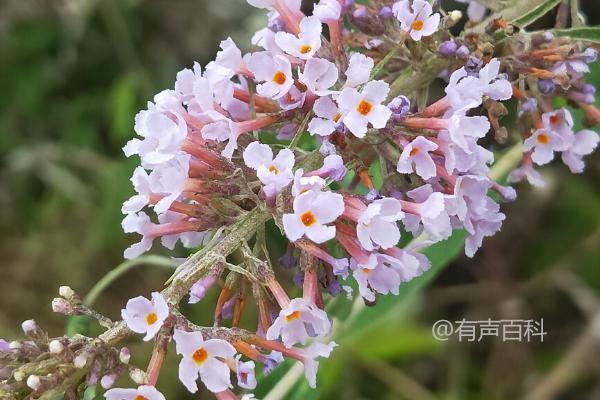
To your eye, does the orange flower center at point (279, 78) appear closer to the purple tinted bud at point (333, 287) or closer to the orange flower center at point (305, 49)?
the orange flower center at point (305, 49)

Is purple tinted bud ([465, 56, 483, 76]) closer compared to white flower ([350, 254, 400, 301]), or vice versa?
white flower ([350, 254, 400, 301])

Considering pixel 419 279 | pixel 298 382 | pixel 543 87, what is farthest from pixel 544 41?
pixel 298 382

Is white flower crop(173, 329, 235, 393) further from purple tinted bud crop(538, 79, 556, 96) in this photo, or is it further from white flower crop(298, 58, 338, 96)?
purple tinted bud crop(538, 79, 556, 96)

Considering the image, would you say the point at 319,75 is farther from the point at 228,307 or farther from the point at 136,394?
the point at 136,394

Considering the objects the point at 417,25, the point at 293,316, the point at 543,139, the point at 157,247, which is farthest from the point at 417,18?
the point at 157,247

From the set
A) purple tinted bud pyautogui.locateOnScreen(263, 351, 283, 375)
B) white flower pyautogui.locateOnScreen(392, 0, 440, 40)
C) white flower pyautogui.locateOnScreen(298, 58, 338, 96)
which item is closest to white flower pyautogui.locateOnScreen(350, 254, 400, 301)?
purple tinted bud pyautogui.locateOnScreen(263, 351, 283, 375)

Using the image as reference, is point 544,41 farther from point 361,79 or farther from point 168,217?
point 168,217
